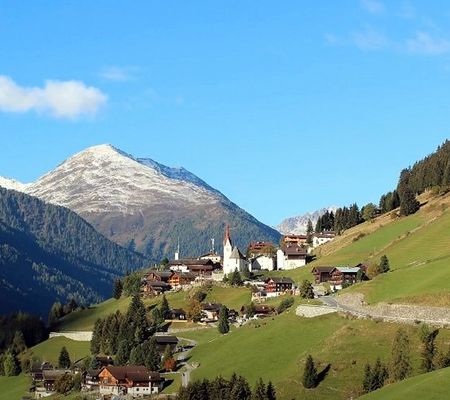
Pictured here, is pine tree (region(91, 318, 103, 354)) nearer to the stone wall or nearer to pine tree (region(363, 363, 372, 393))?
the stone wall

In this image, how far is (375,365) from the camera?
108125 millimetres

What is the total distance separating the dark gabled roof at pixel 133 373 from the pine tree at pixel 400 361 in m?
39.1

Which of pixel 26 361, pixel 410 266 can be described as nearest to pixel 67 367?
pixel 26 361

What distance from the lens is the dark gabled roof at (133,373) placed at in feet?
438

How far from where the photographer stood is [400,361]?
106m

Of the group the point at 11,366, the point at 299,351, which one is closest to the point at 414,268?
the point at 299,351

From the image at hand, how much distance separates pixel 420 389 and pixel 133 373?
2152 inches

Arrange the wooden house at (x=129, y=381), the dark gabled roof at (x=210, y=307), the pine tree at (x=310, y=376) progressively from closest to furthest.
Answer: the pine tree at (x=310, y=376) → the wooden house at (x=129, y=381) → the dark gabled roof at (x=210, y=307)

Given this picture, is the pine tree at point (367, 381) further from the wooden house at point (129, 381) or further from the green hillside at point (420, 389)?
the wooden house at point (129, 381)

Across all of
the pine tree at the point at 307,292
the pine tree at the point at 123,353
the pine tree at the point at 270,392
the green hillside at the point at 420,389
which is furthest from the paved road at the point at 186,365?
the green hillside at the point at 420,389

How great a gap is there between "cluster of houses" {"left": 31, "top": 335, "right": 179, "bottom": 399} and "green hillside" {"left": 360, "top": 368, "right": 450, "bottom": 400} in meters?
42.6

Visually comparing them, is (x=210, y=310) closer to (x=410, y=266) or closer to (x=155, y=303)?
(x=155, y=303)

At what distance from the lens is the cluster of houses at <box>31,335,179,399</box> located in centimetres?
13238

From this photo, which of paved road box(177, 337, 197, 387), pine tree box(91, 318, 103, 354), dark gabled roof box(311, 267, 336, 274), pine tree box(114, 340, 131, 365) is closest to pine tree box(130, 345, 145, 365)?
pine tree box(114, 340, 131, 365)
